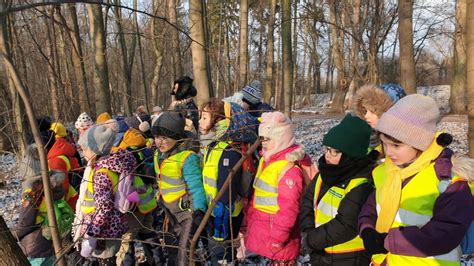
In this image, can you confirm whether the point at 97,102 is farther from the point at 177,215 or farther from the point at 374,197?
the point at 374,197

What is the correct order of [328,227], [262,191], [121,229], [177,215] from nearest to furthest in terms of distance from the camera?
[328,227], [262,191], [121,229], [177,215]

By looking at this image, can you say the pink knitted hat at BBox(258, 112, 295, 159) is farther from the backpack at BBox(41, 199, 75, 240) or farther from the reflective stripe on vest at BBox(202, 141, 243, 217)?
the backpack at BBox(41, 199, 75, 240)

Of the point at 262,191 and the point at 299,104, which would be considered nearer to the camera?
the point at 262,191

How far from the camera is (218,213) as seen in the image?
3102 mm

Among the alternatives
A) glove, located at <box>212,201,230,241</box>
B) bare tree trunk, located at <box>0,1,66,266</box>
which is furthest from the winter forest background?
glove, located at <box>212,201,230,241</box>

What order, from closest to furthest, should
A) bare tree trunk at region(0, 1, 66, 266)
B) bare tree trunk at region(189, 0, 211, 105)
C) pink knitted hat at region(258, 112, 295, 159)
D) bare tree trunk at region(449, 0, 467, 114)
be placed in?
bare tree trunk at region(0, 1, 66, 266)
pink knitted hat at region(258, 112, 295, 159)
bare tree trunk at region(189, 0, 211, 105)
bare tree trunk at region(449, 0, 467, 114)

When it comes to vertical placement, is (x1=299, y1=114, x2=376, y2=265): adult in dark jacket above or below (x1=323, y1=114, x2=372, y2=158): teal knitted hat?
below

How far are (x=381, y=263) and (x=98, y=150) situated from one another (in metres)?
2.16

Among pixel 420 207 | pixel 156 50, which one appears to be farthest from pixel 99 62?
pixel 156 50

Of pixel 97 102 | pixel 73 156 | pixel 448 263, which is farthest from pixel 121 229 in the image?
pixel 97 102

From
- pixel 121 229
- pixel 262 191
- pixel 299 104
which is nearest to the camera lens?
pixel 262 191

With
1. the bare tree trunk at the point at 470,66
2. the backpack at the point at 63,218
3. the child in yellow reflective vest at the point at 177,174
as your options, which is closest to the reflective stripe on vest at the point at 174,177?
the child in yellow reflective vest at the point at 177,174

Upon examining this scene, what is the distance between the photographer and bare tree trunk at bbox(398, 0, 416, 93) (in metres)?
4.36

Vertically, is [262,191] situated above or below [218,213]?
above
